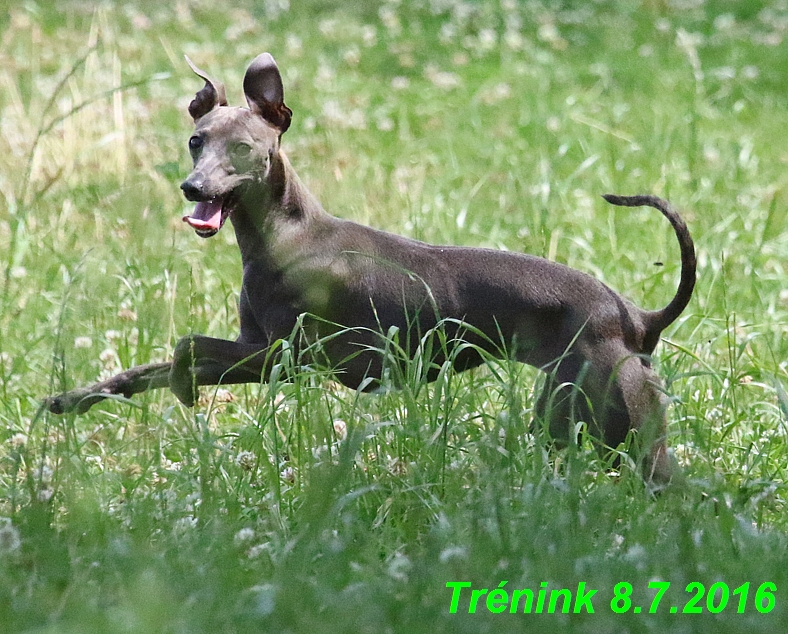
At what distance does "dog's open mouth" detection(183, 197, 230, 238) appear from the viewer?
3.39 m

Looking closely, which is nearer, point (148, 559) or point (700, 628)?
point (700, 628)

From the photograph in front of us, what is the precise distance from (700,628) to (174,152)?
197 inches

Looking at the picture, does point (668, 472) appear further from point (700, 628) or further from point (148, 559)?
point (148, 559)

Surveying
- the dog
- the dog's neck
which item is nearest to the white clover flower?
the dog

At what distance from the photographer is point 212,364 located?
3623 millimetres

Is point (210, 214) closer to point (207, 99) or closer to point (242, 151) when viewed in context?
point (242, 151)

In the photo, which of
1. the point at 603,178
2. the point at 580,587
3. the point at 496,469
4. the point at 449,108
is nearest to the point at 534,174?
the point at 603,178

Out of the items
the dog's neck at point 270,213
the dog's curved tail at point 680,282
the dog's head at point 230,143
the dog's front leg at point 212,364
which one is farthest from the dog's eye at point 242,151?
the dog's curved tail at point 680,282

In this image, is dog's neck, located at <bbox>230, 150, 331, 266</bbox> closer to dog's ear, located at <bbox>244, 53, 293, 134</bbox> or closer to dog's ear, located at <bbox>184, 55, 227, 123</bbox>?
dog's ear, located at <bbox>244, 53, 293, 134</bbox>

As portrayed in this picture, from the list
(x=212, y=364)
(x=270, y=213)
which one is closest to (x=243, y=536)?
(x=212, y=364)

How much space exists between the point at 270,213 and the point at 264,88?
1.27 feet

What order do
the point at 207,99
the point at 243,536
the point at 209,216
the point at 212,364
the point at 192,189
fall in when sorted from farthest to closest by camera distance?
the point at 207,99, the point at 212,364, the point at 209,216, the point at 192,189, the point at 243,536

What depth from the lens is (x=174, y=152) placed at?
22.1 feet

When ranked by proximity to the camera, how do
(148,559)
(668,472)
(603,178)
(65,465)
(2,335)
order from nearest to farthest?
1. (148,559)
2. (65,465)
3. (668,472)
4. (2,335)
5. (603,178)
